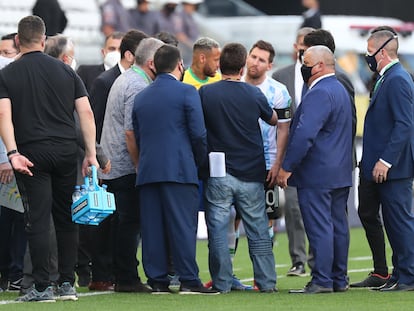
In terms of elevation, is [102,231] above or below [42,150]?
below

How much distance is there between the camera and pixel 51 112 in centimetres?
1088

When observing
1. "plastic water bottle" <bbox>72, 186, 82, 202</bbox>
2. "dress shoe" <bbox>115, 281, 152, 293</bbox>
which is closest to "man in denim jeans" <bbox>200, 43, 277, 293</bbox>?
"dress shoe" <bbox>115, 281, 152, 293</bbox>

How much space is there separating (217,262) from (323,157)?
1.21 metres

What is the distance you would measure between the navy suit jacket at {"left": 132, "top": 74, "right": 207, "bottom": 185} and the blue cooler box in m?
0.52

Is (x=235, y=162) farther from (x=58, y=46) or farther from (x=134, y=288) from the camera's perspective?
(x=58, y=46)

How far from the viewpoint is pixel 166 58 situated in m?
11.4

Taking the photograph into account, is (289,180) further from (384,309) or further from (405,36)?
(405,36)

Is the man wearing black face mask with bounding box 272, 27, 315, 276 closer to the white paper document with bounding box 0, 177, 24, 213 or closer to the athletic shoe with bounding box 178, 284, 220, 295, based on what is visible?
the athletic shoe with bounding box 178, 284, 220, 295

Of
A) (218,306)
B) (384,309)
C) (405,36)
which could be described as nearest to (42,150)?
(218,306)

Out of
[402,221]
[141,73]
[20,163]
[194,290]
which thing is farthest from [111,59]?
[402,221]

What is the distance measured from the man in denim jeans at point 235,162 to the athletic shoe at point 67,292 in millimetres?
1230

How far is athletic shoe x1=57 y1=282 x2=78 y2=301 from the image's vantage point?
1109cm

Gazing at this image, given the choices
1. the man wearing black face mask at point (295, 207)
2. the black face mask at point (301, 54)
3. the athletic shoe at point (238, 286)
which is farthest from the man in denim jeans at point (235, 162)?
the man wearing black face mask at point (295, 207)

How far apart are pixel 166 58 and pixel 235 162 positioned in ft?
3.34
